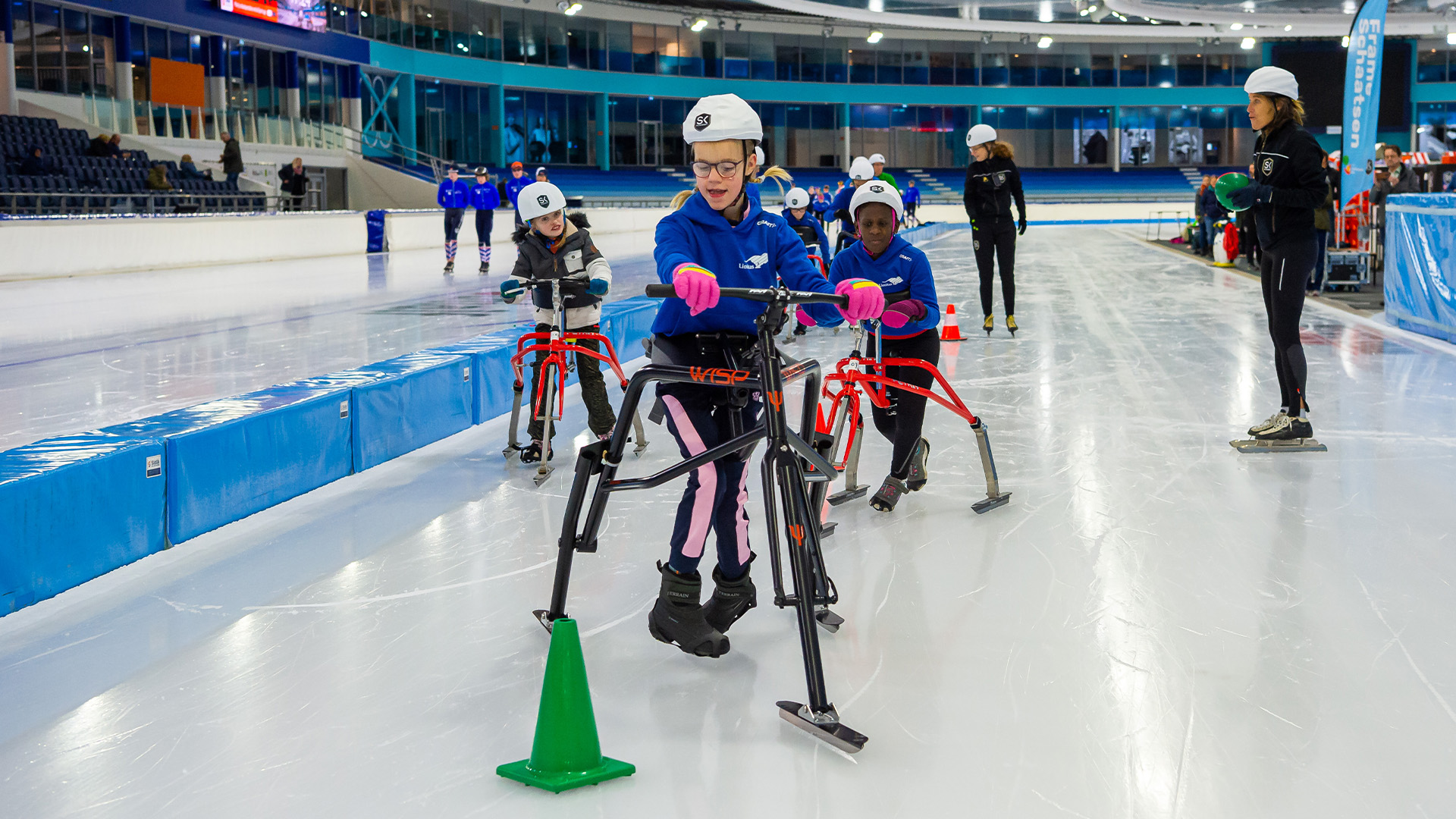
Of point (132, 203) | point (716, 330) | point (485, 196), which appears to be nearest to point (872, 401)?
point (716, 330)

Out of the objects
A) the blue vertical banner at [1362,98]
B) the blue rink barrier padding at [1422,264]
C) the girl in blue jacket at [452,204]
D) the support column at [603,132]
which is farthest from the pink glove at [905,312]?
the support column at [603,132]

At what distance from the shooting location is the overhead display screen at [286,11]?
101 ft

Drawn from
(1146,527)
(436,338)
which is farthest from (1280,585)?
(436,338)

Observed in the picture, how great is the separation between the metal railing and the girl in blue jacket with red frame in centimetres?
1676

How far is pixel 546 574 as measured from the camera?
14.1 feet

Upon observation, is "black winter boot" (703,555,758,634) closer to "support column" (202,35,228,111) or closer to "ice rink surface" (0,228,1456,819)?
"ice rink surface" (0,228,1456,819)

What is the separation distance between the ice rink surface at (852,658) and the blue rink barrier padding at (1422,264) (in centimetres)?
466

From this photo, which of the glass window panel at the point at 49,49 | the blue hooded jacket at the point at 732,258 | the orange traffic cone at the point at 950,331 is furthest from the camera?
the glass window panel at the point at 49,49

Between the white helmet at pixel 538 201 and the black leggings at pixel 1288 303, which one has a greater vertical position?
the white helmet at pixel 538 201

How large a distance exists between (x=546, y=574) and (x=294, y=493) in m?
1.63

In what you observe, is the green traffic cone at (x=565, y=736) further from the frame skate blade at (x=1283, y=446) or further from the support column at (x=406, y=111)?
the support column at (x=406, y=111)

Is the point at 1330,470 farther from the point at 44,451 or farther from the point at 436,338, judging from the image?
the point at 436,338

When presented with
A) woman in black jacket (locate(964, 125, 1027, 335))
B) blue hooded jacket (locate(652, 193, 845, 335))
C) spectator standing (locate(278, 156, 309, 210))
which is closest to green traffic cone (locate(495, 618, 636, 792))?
blue hooded jacket (locate(652, 193, 845, 335))

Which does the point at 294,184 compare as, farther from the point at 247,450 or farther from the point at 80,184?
the point at 247,450
